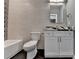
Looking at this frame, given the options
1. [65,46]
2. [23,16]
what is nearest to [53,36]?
[65,46]

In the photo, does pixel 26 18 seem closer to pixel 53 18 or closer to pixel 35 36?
pixel 35 36

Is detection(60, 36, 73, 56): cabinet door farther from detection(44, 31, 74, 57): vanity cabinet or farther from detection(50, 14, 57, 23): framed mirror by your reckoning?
detection(50, 14, 57, 23): framed mirror

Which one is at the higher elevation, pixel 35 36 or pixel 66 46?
pixel 35 36

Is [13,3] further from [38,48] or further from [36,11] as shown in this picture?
[38,48]

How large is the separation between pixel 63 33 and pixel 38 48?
1.53m

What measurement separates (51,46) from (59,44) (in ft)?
0.85

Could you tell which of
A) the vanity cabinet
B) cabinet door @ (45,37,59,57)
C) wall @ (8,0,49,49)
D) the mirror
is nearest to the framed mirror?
the mirror

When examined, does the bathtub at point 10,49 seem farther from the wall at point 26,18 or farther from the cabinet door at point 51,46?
the cabinet door at point 51,46

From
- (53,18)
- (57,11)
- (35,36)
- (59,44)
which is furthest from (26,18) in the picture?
(59,44)

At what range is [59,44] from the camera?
11.9 feet

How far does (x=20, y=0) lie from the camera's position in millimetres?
4762

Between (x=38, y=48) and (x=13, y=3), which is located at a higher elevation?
(x=13, y=3)

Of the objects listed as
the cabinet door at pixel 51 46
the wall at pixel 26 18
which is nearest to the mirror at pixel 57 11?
the wall at pixel 26 18

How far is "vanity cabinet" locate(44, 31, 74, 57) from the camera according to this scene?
11.9 ft
